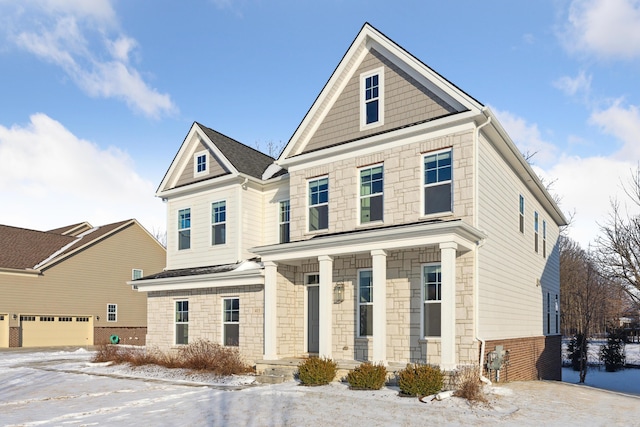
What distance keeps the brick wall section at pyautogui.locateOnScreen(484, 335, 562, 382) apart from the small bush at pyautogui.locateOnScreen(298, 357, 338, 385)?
375 centimetres

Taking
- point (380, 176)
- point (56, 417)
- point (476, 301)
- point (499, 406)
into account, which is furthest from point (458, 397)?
point (56, 417)

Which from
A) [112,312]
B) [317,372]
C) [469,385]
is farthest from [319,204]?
[112,312]

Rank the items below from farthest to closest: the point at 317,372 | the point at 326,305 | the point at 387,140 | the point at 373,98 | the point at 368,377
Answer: the point at 373,98 → the point at 387,140 → the point at 326,305 → the point at 317,372 → the point at 368,377

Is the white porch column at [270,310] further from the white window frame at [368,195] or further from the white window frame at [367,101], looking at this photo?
the white window frame at [367,101]

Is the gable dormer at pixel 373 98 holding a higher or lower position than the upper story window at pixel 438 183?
higher

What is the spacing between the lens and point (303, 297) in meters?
17.8

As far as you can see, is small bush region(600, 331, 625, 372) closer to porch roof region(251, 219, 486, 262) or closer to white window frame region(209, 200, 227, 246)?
porch roof region(251, 219, 486, 262)

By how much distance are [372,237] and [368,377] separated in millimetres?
3432

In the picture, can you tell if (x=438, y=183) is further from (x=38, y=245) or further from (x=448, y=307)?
(x=38, y=245)

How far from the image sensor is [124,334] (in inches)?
1463

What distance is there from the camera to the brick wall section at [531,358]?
15445 mm

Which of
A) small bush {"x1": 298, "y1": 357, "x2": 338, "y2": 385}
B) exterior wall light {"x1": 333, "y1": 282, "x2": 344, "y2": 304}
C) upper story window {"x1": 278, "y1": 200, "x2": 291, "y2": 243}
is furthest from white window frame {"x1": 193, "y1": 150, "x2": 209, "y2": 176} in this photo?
small bush {"x1": 298, "y1": 357, "x2": 338, "y2": 385}

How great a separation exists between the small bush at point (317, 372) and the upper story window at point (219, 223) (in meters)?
7.61

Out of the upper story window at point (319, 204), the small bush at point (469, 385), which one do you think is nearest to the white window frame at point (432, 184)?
the upper story window at point (319, 204)
